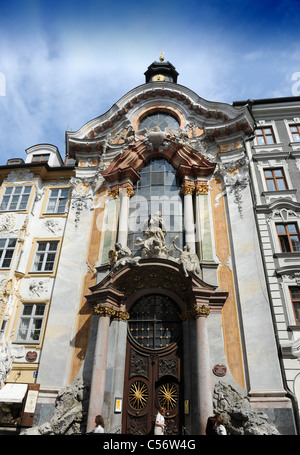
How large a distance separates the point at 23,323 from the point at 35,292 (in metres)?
1.76

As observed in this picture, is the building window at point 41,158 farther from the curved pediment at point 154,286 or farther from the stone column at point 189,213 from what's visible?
the curved pediment at point 154,286

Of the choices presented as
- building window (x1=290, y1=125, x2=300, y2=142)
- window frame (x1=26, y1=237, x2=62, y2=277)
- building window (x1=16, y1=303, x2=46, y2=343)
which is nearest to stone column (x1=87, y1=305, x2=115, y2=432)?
building window (x1=16, y1=303, x2=46, y2=343)

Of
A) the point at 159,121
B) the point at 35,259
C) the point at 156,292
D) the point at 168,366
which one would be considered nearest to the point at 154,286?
the point at 156,292

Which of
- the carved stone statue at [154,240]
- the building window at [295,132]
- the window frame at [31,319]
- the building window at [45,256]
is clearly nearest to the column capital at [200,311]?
the carved stone statue at [154,240]

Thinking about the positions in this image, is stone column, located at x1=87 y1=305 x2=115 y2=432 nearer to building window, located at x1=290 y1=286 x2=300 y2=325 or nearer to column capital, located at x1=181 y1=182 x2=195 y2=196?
column capital, located at x1=181 y1=182 x2=195 y2=196

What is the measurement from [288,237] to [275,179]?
13.3 ft

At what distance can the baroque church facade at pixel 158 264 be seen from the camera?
1469 centimetres

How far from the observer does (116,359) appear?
1564 centimetres

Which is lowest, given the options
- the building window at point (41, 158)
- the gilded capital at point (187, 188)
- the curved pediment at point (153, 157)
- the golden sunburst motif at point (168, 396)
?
the golden sunburst motif at point (168, 396)

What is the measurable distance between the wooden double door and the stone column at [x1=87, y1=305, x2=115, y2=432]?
1517 millimetres

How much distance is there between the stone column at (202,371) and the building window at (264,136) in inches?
468
